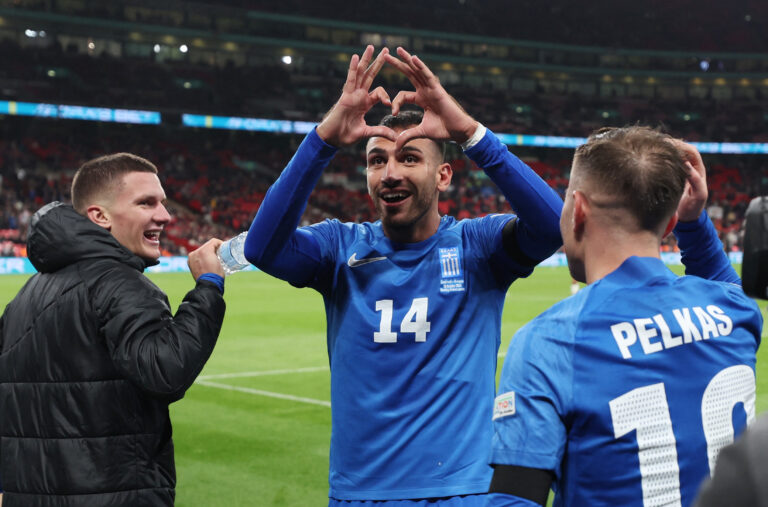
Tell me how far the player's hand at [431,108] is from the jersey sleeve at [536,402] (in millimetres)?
1297

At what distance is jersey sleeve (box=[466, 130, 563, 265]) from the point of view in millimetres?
2982

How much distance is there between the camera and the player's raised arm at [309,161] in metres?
3.05

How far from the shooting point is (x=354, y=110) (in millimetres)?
3062

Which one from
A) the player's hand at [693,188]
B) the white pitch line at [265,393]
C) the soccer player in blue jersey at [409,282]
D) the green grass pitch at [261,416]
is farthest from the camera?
the white pitch line at [265,393]

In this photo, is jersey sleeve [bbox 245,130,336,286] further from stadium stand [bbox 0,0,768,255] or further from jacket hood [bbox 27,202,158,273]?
stadium stand [bbox 0,0,768,255]

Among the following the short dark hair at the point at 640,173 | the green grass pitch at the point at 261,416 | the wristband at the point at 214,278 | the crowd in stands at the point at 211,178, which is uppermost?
the crowd in stands at the point at 211,178

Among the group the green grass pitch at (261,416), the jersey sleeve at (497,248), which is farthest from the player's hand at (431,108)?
the green grass pitch at (261,416)

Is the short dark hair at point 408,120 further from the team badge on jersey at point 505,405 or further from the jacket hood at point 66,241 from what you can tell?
the team badge on jersey at point 505,405

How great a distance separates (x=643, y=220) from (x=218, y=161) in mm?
47279

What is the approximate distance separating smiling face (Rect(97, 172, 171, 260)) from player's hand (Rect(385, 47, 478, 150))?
980mm

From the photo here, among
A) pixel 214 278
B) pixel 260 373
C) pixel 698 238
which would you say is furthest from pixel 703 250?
pixel 260 373

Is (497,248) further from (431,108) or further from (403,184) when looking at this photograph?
(431,108)

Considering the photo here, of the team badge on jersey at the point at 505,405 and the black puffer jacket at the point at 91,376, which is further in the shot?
the black puffer jacket at the point at 91,376

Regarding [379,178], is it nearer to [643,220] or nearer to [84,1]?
[643,220]
